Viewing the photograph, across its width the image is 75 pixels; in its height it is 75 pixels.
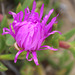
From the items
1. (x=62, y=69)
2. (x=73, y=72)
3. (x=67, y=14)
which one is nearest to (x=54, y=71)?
(x=62, y=69)

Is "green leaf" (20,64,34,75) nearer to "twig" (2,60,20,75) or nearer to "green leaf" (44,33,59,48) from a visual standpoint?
"twig" (2,60,20,75)

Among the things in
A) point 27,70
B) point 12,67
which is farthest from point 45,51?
point 12,67

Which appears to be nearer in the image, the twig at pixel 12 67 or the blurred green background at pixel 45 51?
the blurred green background at pixel 45 51

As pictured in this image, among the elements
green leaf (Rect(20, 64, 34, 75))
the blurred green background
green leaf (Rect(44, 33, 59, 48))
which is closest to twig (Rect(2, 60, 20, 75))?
the blurred green background

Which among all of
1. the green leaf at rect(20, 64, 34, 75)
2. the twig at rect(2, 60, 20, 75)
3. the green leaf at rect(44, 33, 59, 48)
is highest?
the green leaf at rect(44, 33, 59, 48)

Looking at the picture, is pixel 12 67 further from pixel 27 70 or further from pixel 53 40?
pixel 53 40

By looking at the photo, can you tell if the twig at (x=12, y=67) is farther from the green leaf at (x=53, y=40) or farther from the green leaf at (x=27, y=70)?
the green leaf at (x=53, y=40)

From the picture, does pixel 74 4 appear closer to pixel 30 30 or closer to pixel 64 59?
pixel 64 59

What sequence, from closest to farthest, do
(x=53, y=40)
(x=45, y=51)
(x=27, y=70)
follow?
(x=53, y=40) < (x=45, y=51) < (x=27, y=70)

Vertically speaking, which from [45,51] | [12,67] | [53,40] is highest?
[53,40]

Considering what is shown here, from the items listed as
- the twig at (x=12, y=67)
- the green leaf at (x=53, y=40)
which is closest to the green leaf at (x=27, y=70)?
the twig at (x=12, y=67)

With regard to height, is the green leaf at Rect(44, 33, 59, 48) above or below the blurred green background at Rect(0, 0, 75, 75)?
above
